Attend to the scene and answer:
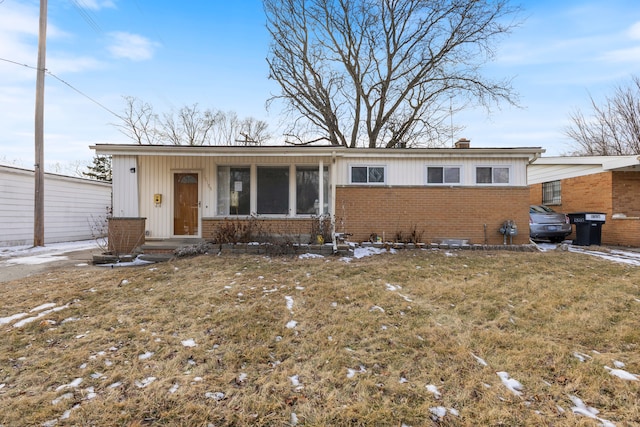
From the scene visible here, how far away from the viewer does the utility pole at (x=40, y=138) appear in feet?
35.5

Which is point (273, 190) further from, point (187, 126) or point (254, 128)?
point (187, 126)

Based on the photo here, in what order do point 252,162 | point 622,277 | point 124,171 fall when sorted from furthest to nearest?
point 252,162 → point 124,171 → point 622,277

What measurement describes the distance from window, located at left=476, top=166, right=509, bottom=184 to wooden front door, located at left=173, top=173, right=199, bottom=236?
853 centimetres

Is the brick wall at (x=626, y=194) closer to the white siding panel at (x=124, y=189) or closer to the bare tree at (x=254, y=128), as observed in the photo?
the white siding panel at (x=124, y=189)

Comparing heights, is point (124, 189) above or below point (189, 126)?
below

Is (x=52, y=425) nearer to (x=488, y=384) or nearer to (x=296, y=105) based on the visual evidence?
(x=488, y=384)

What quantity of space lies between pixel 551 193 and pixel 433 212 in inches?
335

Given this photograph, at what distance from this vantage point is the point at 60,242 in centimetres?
1276

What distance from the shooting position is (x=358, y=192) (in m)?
9.52

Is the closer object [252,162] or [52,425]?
[52,425]

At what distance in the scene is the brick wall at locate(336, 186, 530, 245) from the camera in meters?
9.44

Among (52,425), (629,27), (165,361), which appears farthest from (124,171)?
(629,27)

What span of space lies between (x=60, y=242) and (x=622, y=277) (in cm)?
1766

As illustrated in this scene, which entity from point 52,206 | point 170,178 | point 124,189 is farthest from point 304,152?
point 52,206
